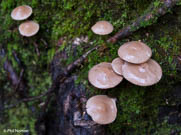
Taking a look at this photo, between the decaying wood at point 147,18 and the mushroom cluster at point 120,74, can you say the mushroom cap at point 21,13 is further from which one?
the mushroom cluster at point 120,74

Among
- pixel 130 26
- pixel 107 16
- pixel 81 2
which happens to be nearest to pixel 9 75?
pixel 81 2

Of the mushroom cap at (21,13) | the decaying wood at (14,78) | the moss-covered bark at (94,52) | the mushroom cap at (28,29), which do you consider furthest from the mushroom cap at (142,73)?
the decaying wood at (14,78)

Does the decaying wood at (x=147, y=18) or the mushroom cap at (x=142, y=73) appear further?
the decaying wood at (x=147, y=18)

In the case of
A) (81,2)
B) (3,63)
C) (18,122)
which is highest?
(81,2)

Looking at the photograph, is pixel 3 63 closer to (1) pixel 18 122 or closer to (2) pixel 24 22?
(2) pixel 24 22

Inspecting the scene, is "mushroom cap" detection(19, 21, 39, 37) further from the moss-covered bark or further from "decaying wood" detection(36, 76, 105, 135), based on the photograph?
"decaying wood" detection(36, 76, 105, 135)

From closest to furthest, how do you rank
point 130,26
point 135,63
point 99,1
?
point 135,63, point 130,26, point 99,1

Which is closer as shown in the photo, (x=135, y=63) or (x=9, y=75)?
(x=135, y=63)
